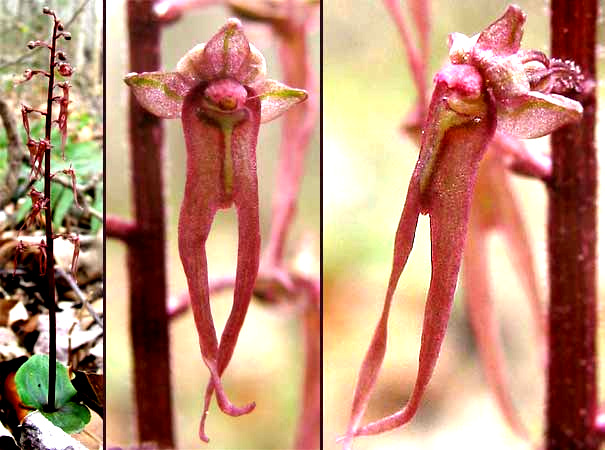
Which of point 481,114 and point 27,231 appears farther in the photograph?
point 27,231

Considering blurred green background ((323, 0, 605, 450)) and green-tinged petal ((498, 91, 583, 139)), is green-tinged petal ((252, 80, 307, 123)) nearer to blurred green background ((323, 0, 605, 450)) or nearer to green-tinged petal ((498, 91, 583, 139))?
blurred green background ((323, 0, 605, 450))

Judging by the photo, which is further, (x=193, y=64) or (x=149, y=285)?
(x=149, y=285)

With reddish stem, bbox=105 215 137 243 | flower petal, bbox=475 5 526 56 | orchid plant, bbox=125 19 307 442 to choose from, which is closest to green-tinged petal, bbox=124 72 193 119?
orchid plant, bbox=125 19 307 442

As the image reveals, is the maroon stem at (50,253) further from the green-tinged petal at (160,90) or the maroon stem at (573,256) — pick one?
the maroon stem at (573,256)

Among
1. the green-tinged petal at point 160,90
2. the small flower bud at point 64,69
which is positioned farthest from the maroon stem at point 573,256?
the small flower bud at point 64,69

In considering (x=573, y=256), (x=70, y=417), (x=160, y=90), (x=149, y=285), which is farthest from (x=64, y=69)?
(x=573, y=256)

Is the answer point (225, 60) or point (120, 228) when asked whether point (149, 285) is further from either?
point (225, 60)

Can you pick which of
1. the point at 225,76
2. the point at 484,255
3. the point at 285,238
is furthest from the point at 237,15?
the point at 484,255

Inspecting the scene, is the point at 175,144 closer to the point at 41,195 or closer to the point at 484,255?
the point at 41,195
